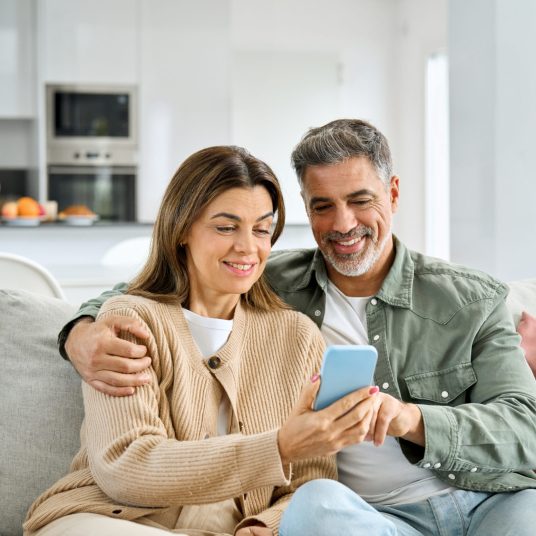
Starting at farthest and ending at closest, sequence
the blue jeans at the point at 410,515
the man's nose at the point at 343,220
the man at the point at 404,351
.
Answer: the man's nose at the point at 343,220, the man at the point at 404,351, the blue jeans at the point at 410,515

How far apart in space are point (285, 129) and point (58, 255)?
3.35 m

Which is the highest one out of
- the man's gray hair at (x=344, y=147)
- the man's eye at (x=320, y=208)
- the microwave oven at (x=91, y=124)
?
the microwave oven at (x=91, y=124)

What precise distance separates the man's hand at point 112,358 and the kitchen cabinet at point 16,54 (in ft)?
18.2

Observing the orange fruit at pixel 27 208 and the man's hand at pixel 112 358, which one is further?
the orange fruit at pixel 27 208

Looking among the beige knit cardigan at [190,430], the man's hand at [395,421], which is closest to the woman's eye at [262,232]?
the beige knit cardigan at [190,430]

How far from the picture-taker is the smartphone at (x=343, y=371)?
139 cm

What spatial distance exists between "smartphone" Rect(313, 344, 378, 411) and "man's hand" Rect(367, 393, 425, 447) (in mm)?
107

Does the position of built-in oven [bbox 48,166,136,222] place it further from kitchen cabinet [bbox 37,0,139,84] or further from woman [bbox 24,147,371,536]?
woman [bbox 24,147,371,536]

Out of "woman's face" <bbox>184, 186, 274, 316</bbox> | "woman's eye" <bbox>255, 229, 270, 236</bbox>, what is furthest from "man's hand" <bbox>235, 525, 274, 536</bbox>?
"woman's eye" <bbox>255, 229, 270, 236</bbox>

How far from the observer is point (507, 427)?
1801mm

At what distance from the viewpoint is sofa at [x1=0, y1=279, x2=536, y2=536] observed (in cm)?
191

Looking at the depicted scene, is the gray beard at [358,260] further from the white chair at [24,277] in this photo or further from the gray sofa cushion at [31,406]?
the white chair at [24,277]

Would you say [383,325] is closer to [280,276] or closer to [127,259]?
[280,276]

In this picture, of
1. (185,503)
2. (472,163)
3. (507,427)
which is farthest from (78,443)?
(472,163)
